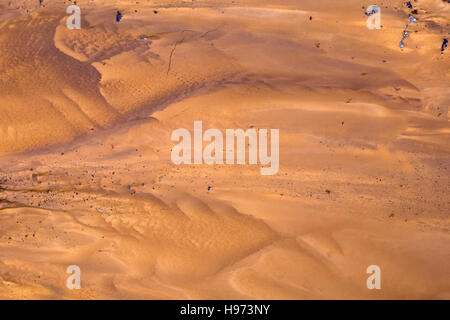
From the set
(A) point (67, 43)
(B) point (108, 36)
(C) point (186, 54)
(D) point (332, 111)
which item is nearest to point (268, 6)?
(C) point (186, 54)

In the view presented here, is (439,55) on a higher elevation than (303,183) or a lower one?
higher

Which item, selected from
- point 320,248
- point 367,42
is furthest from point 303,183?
point 367,42

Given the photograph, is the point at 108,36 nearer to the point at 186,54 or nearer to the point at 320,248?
the point at 186,54
